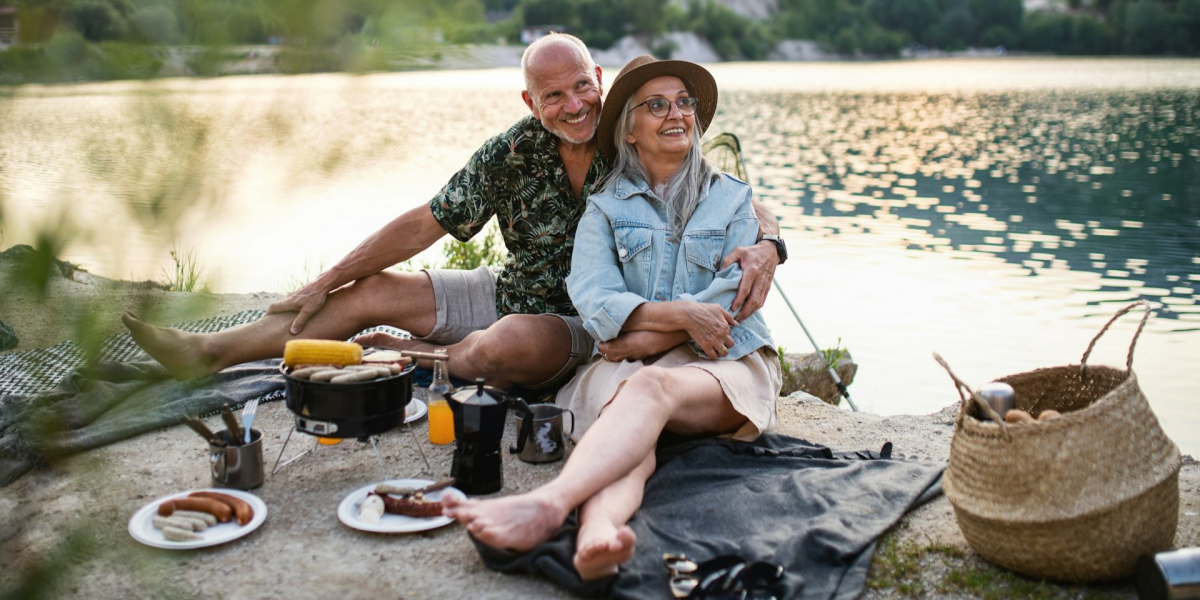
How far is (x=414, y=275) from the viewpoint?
4402 millimetres

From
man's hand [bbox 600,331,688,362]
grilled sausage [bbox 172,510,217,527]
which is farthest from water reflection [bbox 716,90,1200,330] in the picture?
grilled sausage [bbox 172,510,217,527]

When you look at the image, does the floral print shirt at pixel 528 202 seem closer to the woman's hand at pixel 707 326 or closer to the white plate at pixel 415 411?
the white plate at pixel 415 411

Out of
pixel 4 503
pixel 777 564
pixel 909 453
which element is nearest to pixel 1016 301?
pixel 909 453

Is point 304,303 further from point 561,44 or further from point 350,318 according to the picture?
point 561,44

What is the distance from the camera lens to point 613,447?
2.95m

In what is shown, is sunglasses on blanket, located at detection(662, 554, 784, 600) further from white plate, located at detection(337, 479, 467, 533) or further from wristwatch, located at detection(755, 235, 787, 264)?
wristwatch, located at detection(755, 235, 787, 264)

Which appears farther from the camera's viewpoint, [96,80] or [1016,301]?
[1016,301]

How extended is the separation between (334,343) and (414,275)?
3.77ft

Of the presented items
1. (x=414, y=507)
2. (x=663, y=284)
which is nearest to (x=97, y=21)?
(x=414, y=507)

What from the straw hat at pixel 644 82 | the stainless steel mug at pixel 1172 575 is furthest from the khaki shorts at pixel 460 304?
the stainless steel mug at pixel 1172 575

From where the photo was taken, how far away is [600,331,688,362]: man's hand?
3.56 metres

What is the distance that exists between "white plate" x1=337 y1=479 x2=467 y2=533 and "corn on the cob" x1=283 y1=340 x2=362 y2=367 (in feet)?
1.44

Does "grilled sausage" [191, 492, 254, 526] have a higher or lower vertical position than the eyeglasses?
lower

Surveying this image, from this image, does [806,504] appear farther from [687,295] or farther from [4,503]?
[4,503]
